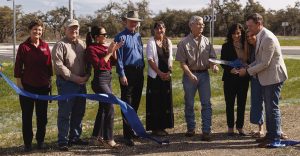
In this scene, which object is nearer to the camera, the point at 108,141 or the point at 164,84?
the point at 108,141

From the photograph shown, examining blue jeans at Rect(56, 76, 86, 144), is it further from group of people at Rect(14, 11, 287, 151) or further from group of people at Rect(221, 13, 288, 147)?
group of people at Rect(221, 13, 288, 147)

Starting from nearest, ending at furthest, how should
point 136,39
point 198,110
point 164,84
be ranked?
point 136,39 → point 164,84 → point 198,110

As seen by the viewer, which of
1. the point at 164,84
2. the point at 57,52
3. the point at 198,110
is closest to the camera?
the point at 57,52

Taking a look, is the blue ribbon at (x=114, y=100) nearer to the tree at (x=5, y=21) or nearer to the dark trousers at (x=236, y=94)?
the dark trousers at (x=236, y=94)

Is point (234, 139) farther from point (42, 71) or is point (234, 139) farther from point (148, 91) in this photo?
point (42, 71)

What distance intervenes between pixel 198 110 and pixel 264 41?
15.6 ft

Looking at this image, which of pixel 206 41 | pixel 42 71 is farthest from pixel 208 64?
pixel 42 71

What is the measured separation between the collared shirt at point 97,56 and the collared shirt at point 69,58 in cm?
17

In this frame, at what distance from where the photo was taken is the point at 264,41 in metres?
6.70

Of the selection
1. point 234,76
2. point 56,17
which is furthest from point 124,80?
point 56,17

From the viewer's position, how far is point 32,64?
22.0ft

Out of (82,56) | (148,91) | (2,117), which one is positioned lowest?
(2,117)

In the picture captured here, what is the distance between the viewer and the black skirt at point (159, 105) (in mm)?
7898

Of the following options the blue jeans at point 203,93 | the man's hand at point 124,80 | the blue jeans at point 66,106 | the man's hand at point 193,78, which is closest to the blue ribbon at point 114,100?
the blue jeans at point 66,106
